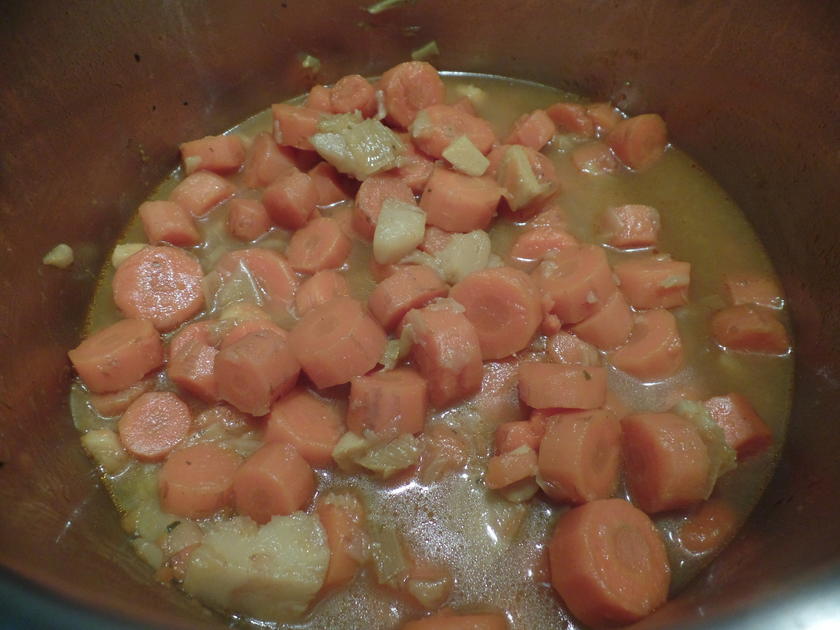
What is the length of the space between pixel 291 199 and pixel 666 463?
1.63m

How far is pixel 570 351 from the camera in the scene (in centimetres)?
225

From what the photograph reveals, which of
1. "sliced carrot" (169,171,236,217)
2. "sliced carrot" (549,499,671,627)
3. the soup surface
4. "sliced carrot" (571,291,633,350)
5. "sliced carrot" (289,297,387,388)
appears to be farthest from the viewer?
"sliced carrot" (169,171,236,217)

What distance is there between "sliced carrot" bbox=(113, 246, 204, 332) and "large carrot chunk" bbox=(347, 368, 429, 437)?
791 millimetres

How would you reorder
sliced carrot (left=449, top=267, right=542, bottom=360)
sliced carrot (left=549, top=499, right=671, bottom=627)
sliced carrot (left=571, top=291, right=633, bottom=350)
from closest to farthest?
1. sliced carrot (left=549, top=499, right=671, bottom=627)
2. sliced carrot (left=449, top=267, right=542, bottom=360)
3. sliced carrot (left=571, top=291, right=633, bottom=350)

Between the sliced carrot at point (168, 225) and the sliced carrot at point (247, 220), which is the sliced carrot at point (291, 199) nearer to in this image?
the sliced carrot at point (247, 220)

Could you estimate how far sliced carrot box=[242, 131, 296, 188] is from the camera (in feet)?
9.08

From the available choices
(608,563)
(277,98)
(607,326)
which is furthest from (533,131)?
(608,563)

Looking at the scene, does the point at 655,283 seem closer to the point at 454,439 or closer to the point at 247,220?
the point at 454,439

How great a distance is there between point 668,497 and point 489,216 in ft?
3.98

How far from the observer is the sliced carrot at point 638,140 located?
9.28 ft

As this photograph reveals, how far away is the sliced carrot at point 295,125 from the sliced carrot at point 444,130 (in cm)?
42

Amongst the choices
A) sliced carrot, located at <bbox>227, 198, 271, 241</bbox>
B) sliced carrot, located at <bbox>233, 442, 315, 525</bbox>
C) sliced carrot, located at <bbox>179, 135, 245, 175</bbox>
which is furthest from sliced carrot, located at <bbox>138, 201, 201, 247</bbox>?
sliced carrot, located at <bbox>233, 442, 315, 525</bbox>

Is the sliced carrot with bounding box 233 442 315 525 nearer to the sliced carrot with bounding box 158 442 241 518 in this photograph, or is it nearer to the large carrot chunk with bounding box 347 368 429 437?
the sliced carrot with bounding box 158 442 241 518

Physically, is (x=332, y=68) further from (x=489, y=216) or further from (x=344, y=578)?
(x=344, y=578)
